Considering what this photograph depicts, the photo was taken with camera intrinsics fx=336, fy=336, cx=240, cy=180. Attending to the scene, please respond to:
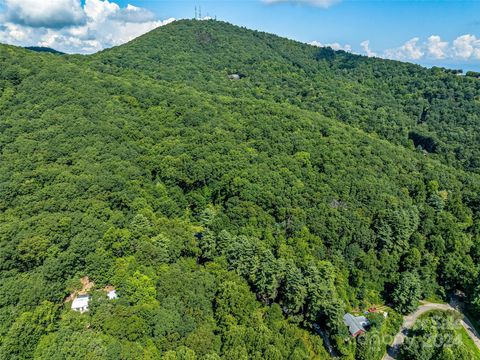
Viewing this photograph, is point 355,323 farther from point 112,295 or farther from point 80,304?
point 80,304

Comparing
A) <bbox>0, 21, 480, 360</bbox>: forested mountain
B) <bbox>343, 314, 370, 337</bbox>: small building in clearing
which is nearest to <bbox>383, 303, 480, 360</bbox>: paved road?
<bbox>0, 21, 480, 360</bbox>: forested mountain

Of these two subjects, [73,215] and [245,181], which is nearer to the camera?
[73,215]

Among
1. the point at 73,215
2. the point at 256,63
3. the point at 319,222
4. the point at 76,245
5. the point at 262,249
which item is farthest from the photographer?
the point at 256,63

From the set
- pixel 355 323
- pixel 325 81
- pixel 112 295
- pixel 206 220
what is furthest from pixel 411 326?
pixel 325 81

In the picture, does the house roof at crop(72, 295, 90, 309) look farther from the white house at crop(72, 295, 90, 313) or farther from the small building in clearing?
the small building in clearing

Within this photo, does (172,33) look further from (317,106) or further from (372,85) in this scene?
(372,85)

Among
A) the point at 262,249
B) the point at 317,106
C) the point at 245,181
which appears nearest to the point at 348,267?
the point at 262,249

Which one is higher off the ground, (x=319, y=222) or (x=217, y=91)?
(x=217, y=91)
